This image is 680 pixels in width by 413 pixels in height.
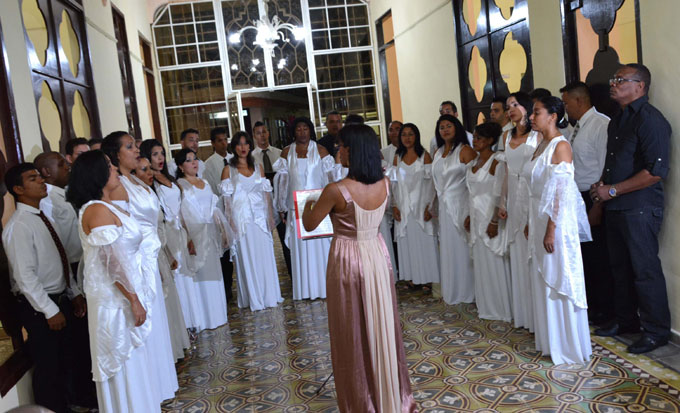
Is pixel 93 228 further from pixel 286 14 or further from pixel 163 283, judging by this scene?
pixel 286 14

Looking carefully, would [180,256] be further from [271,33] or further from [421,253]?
[271,33]

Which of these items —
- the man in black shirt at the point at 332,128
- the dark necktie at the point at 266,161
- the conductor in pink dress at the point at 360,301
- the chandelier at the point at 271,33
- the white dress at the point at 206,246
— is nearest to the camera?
the conductor in pink dress at the point at 360,301

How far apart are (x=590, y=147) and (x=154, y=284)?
321cm

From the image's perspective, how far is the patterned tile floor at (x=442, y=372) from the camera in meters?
3.16

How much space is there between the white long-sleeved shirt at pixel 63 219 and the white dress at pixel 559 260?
308cm

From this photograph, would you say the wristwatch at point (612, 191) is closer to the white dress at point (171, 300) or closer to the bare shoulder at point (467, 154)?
the bare shoulder at point (467, 154)

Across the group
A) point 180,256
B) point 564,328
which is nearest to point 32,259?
point 180,256

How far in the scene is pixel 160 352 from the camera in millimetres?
3621

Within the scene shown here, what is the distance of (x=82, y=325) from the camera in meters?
3.71

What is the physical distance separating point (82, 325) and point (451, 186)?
3145mm

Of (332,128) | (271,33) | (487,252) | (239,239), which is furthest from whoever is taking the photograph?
(271,33)

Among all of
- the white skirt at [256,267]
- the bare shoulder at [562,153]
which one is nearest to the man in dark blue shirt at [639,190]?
the bare shoulder at [562,153]

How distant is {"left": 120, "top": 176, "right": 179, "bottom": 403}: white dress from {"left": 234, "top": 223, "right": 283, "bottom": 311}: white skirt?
69.7 inches

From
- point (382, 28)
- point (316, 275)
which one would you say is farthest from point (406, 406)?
point (382, 28)
